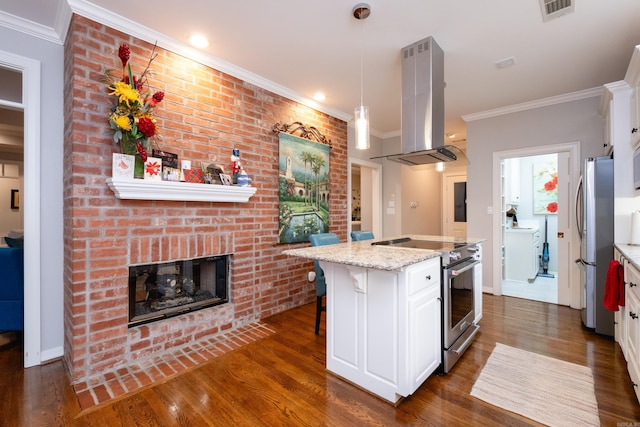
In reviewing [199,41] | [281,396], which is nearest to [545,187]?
[281,396]

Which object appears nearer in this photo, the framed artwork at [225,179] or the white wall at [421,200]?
the framed artwork at [225,179]

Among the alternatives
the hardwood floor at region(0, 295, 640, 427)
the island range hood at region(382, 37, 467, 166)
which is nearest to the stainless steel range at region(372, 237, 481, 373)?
the hardwood floor at region(0, 295, 640, 427)

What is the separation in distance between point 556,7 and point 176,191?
3.14 meters

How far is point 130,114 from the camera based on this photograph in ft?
6.72

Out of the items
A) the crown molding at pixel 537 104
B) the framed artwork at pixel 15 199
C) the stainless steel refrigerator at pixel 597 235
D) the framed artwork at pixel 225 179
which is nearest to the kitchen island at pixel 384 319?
the framed artwork at pixel 225 179

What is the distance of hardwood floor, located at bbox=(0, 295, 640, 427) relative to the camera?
1.62 metres

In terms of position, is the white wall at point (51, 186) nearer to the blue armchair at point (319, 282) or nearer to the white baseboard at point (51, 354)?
the white baseboard at point (51, 354)

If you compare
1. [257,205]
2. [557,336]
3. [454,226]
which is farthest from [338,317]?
[454,226]

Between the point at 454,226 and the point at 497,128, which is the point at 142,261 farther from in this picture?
the point at 454,226

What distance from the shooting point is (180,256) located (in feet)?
8.09

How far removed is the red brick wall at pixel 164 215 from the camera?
1.99 metres

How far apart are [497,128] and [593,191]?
1.69 meters

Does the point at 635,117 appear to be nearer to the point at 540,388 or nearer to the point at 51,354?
the point at 540,388

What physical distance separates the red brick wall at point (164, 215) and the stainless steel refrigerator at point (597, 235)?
299 centimetres
